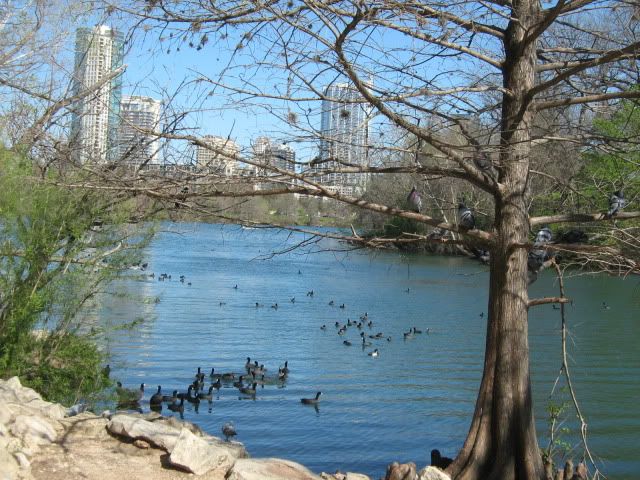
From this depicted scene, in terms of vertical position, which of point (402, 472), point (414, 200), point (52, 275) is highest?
point (414, 200)

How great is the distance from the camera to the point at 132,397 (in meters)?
12.5

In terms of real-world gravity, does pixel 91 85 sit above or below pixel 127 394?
above

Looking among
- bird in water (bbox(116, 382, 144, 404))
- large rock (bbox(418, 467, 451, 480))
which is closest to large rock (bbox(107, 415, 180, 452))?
large rock (bbox(418, 467, 451, 480))

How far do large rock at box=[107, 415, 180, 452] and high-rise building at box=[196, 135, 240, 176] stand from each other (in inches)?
88.4

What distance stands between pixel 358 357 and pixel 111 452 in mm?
11833

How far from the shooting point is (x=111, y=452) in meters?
6.11

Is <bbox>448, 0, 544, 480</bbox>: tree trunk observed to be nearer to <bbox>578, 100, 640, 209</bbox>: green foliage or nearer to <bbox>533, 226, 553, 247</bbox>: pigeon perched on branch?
<bbox>533, 226, 553, 247</bbox>: pigeon perched on branch

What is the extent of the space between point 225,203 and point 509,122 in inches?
129

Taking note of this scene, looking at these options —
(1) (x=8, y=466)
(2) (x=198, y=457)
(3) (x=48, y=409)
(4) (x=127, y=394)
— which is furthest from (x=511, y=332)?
(4) (x=127, y=394)

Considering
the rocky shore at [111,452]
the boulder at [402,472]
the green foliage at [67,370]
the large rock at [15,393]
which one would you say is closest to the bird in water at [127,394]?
the green foliage at [67,370]

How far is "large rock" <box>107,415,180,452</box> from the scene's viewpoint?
618 centimetres

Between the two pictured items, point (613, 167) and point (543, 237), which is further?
point (613, 167)

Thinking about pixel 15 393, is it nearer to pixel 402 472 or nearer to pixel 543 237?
pixel 402 472

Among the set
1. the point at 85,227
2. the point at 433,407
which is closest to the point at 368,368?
A: the point at 433,407
